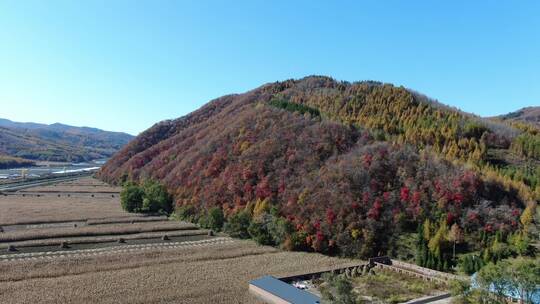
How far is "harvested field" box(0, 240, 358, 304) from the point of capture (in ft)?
86.7

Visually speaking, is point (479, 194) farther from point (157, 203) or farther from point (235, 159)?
point (157, 203)

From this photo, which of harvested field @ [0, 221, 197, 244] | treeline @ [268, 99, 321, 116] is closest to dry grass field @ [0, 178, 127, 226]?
harvested field @ [0, 221, 197, 244]

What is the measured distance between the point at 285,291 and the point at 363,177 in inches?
849

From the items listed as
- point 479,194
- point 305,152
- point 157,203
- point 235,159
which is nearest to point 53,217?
point 157,203

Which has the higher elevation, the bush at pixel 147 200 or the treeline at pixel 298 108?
the treeline at pixel 298 108

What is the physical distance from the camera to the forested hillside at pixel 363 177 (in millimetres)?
38969

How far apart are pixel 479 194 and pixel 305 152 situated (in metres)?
21.6

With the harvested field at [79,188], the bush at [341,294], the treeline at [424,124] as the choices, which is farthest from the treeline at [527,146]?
the harvested field at [79,188]

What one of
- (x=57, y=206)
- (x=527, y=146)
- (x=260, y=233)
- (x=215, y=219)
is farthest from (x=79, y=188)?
(x=527, y=146)

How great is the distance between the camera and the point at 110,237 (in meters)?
44.5

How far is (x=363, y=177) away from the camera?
4534cm

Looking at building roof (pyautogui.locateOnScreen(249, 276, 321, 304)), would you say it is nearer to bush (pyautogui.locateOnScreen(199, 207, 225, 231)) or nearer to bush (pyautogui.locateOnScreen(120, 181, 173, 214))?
bush (pyautogui.locateOnScreen(199, 207, 225, 231))

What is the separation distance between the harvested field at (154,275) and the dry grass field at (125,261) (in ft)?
0.20

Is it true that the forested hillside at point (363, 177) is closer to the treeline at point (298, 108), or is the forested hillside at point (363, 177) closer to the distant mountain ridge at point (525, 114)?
the treeline at point (298, 108)
